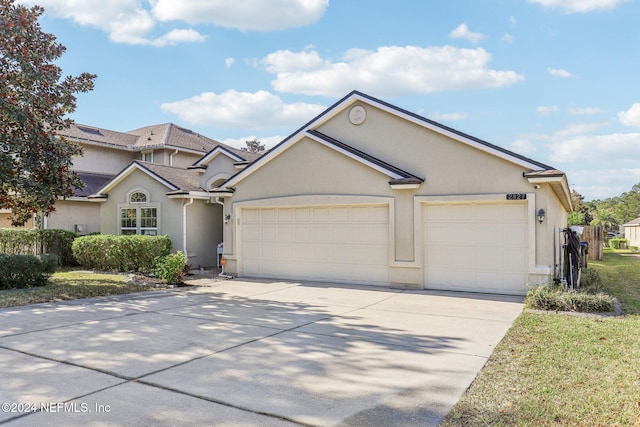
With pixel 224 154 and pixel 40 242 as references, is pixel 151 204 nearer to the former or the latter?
pixel 224 154

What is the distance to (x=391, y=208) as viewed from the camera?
1235 cm

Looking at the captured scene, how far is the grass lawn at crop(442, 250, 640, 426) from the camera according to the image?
401 cm

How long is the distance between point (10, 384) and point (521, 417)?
516cm

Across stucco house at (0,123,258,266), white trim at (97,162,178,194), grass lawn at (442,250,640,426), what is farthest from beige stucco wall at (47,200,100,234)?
grass lawn at (442,250,640,426)

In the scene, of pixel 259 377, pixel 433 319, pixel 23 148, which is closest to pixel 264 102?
pixel 23 148

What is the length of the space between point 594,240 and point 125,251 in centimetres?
2413

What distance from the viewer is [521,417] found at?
3.98 metres

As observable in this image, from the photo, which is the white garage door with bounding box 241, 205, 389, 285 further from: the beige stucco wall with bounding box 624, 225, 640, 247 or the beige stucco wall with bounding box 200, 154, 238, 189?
the beige stucco wall with bounding box 624, 225, 640, 247

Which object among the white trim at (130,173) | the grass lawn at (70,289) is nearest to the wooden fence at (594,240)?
the white trim at (130,173)

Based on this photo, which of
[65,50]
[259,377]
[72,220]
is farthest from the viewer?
[72,220]

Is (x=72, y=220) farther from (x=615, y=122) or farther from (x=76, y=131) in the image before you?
(x=615, y=122)

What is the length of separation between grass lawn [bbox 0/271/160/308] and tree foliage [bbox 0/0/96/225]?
90.0 inches

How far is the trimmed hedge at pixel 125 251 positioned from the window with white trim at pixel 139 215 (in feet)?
5.47

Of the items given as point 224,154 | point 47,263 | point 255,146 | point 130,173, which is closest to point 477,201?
point 224,154
